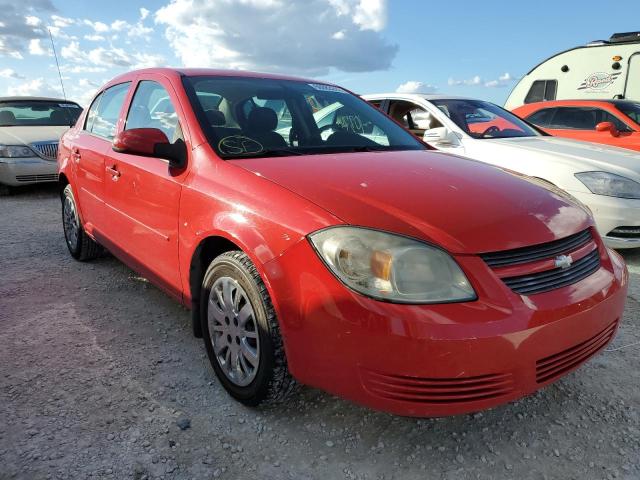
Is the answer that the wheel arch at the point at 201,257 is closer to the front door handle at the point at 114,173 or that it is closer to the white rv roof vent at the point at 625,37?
the front door handle at the point at 114,173

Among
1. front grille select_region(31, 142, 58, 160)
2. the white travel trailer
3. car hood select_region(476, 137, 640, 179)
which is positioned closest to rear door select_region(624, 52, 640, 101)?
the white travel trailer

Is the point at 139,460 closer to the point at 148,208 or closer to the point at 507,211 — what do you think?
the point at 148,208

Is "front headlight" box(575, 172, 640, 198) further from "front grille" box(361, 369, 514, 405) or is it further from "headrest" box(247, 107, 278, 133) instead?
"front grille" box(361, 369, 514, 405)

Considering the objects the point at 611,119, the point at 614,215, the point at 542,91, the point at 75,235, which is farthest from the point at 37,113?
the point at 542,91

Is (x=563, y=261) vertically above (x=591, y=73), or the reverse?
(x=591, y=73)

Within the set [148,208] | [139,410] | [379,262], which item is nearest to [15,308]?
[148,208]

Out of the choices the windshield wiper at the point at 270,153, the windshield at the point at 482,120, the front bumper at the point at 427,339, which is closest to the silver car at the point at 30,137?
the windshield at the point at 482,120

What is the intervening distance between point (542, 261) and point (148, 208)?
1.94m

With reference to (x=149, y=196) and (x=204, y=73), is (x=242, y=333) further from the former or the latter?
(x=204, y=73)

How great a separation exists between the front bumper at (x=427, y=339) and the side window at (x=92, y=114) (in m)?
2.71

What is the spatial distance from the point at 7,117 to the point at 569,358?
8.91m

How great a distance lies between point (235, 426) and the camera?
2.06 meters

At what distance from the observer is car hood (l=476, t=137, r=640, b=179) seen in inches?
162

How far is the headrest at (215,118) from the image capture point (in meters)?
2.46
